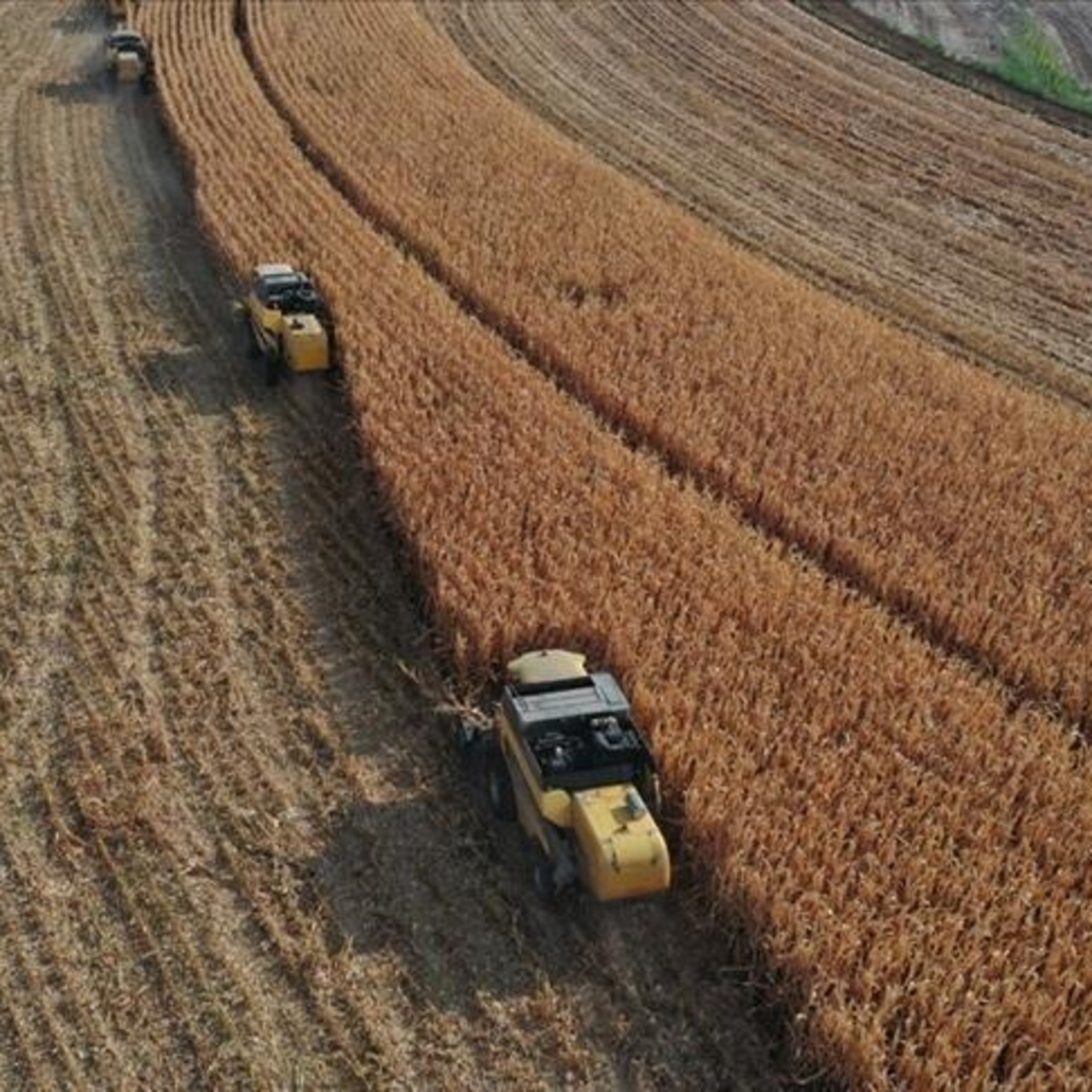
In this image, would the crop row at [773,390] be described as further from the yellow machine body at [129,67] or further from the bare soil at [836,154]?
the yellow machine body at [129,67]

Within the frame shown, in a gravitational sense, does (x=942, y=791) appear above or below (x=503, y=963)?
above

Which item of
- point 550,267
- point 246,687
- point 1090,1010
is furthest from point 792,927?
point 550,267

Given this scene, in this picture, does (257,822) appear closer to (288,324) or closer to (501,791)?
(501,791)

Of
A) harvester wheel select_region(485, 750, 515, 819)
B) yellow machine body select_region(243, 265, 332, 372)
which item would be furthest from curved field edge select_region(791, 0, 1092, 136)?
harvester wheel select_region(485, 750, 515, 819)

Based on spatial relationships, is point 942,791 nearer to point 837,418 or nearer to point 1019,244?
point 837,418

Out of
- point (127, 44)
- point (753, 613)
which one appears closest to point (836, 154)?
point (127, 44)

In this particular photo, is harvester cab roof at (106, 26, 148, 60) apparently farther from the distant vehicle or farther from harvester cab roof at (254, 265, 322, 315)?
harvester cab roof at (254, 265, 322, 315)

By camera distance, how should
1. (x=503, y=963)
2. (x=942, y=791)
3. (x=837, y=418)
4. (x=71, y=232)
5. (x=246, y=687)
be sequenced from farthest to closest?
(x=71, y=232), (x=837, y=418), (x=246, y=687), (x=942, y=791), (x=503, y=963)

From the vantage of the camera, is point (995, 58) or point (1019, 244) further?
point (995, 58)
